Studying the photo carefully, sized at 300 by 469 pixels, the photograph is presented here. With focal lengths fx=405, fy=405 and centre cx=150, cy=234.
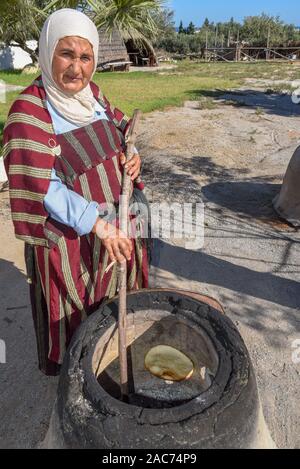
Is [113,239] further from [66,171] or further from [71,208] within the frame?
[66,171]

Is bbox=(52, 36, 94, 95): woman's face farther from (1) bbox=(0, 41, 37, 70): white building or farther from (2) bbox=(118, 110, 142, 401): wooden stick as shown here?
(1) bbox=(0, 41, 37, 70): white building

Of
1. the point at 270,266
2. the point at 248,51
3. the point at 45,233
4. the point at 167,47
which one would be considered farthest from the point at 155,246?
the point at 167,47

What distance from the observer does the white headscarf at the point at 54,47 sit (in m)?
1.55

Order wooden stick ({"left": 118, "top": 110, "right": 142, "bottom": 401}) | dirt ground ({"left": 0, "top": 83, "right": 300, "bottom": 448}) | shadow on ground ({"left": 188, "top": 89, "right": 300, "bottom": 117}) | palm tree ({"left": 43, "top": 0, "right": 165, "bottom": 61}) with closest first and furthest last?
1. wooden stick ({"left": 118, "top": 110, "right": 142, "bottom": 401})
2. dirt ground ({"left": 0, "top": 83, "right": 300, "bottom": 448})
3. palm tree ({"left": 43, "top": 0, "right": 165, "bottom": 61})
4. shadow on ground ({"left": 188, "top": 89, "right": 300, "bottom": 117})

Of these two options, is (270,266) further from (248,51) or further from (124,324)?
(248,51)

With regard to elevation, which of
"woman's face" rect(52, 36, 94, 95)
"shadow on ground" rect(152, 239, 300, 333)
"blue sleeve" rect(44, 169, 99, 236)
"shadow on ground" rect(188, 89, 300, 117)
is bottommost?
"shadow on ground" rect(152, 239, 300, 333)

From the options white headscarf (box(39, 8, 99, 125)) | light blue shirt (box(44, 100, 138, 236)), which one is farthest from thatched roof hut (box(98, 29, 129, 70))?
light blue shirt (box(44, 100, 138, 236))

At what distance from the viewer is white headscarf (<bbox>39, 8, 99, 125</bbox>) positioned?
5.09 ft

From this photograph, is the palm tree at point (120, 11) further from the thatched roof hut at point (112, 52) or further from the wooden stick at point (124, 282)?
the thatched roof hut at point (112, 52)

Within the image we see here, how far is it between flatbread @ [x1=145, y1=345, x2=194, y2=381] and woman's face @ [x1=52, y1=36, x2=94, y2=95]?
1.16 m

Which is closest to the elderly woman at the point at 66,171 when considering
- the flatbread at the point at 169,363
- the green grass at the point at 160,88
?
the flatbread at the point at 169,363

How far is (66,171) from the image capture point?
1.67 metres

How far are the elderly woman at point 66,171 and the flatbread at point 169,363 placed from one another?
0.44m

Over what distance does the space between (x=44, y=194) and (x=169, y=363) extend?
0.89m
